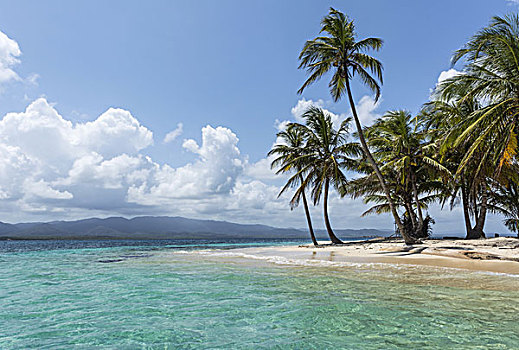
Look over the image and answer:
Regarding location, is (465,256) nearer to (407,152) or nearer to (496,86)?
(496,86)

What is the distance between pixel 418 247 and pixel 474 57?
30.6 feet

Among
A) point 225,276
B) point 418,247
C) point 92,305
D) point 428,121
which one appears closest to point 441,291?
point 225,276

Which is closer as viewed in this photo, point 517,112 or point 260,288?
point 260,288

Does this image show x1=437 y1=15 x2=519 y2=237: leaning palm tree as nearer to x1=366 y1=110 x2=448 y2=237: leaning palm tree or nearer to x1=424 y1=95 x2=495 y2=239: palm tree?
x1=424 y1=95 x2=495 y2=239: palm tree

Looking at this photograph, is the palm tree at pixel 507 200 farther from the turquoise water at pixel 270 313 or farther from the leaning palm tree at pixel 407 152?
the turquoise water at pixel 270 313

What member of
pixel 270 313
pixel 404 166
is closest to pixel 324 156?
pixel 404 166

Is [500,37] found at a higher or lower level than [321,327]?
higher

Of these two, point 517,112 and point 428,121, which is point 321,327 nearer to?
point 517,112

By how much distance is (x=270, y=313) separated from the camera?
516cm

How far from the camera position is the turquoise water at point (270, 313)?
392cm

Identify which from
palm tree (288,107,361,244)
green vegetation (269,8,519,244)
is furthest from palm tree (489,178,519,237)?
palm tree (288,107,361,244)

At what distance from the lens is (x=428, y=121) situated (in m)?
23.6

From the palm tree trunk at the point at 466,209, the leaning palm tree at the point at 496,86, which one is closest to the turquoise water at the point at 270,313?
the leaning palm tree at the point at 496,86

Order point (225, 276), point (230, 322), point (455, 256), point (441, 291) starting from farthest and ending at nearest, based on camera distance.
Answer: point (455, 256) → point (225, 276) → point (441, 291) → point (230, 322)
